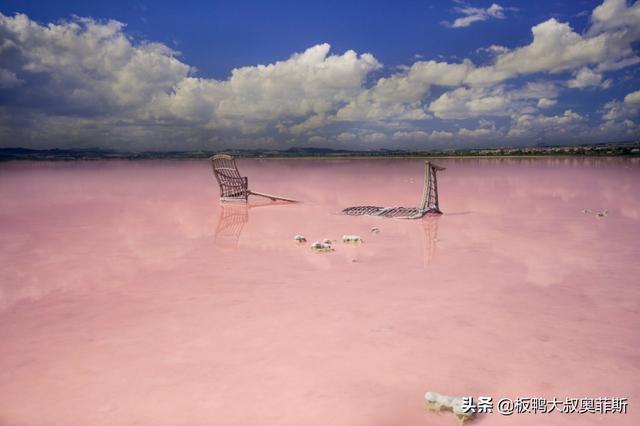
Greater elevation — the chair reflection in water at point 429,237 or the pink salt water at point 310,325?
the chair reflection in water at point 429,237

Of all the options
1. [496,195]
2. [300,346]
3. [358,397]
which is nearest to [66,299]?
[300,346]

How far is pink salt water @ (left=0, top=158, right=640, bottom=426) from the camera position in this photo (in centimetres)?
408

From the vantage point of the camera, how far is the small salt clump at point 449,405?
3.79m

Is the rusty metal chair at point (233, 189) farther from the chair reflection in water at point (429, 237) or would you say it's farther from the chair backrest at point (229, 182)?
the chair reflection in water at point (429, 237)

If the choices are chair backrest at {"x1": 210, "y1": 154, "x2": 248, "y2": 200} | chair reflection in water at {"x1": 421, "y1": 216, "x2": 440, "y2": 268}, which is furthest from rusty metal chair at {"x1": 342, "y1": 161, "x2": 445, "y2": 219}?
chair backrest at {"x1": 210, "y1": 154, "x2": 248, "y2": 200}

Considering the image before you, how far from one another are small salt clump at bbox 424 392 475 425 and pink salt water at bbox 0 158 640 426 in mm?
100

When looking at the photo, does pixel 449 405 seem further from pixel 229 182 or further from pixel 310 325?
pixel 229 182

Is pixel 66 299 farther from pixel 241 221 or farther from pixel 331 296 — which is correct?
pixel 241 221

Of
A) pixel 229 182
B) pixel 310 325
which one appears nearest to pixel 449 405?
pixel 310 325

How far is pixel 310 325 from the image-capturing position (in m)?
5.65

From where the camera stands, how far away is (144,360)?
4781 mm

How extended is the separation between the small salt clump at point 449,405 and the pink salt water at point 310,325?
0.33 feet

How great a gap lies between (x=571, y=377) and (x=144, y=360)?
4296mm

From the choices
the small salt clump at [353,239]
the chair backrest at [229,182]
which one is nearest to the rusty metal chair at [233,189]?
the chair backrest at [229,182]
